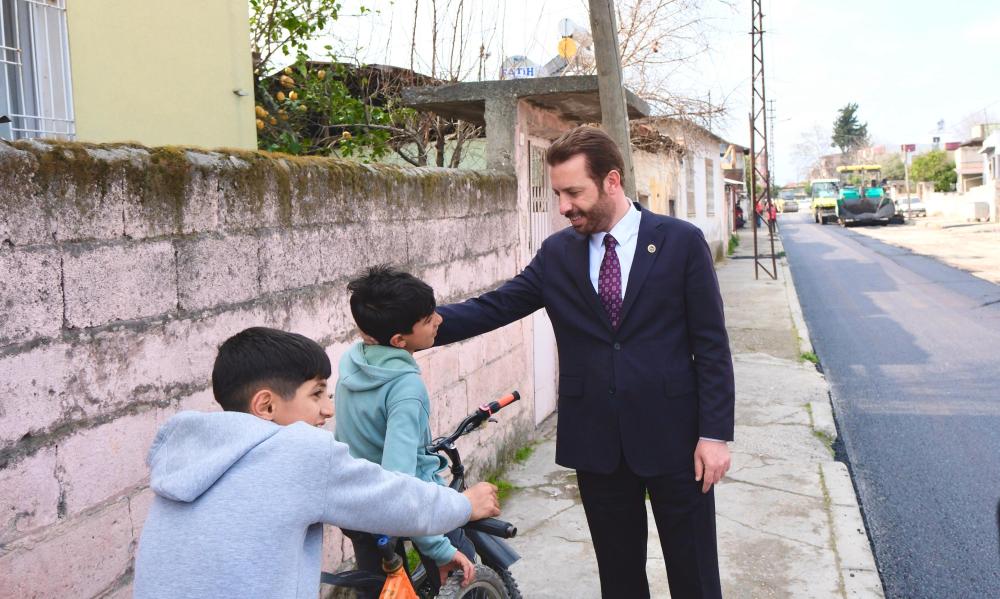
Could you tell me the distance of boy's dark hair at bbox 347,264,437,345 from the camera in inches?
106

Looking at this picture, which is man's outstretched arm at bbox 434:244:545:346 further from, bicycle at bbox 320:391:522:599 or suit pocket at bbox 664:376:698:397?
suit pocket at bbox 664:376:698:397

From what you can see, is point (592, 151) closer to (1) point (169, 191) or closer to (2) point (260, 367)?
(1) point (169, 191)

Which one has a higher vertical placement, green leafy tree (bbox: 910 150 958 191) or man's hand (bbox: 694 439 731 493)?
green leafy tree (bbox: 910 150 958 191)

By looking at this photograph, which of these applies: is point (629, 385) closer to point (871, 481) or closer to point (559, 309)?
point (559, 309)

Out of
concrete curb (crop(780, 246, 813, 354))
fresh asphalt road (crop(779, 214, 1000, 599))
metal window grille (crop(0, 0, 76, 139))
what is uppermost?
metal window grille (crop(0, 0, 76, 139))

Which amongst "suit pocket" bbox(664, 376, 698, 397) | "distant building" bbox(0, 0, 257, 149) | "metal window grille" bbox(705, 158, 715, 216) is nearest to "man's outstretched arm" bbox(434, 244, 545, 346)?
"suit pocket" bbox(664, 376, 698, 397)

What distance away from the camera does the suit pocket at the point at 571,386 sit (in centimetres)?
298

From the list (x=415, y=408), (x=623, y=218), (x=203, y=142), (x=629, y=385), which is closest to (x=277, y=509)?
(x=415, y=408)

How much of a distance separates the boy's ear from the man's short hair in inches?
55.6

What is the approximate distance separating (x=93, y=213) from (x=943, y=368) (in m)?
8.68

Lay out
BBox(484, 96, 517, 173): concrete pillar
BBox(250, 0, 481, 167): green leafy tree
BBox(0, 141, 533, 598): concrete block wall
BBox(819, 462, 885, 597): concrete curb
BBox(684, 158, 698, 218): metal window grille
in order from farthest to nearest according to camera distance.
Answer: BBox(684, 158, 698, 218): metal window grille → BBox(250, 0, 481, 167): green leafy tree → BBox(484, 96, 517, 173): concrete pillar → BBox(819, 462, 885, 597): concrete curb → BBox(0, 141, 533, 598): concrete block wall

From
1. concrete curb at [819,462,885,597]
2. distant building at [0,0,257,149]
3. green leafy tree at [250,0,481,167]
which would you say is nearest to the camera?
concrete curb at [819,462,885,597]

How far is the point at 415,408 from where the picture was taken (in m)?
2.63

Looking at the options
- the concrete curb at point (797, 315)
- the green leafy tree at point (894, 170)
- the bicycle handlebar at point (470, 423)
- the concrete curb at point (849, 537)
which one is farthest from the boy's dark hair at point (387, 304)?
the green leafy tree at point (894, 170)
